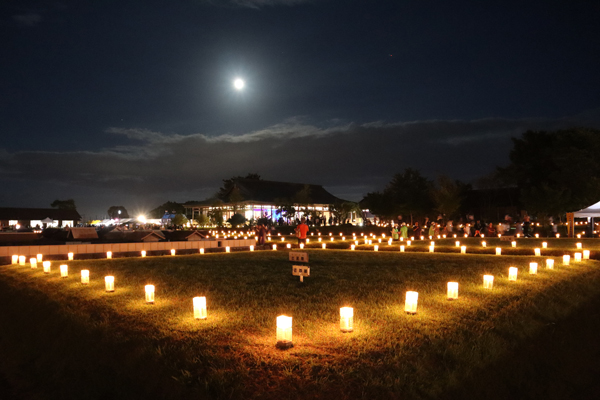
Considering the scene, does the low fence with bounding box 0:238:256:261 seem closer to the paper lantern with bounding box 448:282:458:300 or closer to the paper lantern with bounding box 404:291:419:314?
the paper lantern with bounding box 448:282:458:300

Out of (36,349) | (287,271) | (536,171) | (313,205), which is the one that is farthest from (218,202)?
(36,349)

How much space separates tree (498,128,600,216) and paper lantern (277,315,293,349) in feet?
109

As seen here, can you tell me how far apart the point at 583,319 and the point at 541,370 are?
8.46 ft

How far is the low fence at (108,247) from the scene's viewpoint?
49.8 ft

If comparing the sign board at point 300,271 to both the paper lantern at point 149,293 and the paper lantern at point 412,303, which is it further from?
the paper lantern at point 149,293

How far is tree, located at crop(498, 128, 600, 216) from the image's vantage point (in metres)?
35.2

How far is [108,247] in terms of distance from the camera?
53.6 ft

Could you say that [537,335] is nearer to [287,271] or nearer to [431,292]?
[431,292]

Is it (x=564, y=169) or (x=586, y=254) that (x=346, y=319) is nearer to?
(x=586, y=254)

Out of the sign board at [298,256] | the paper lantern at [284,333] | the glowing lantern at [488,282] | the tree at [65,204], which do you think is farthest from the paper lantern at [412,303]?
the tree at [65,204]

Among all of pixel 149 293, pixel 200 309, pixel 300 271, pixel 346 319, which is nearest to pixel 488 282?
pixel 300 271

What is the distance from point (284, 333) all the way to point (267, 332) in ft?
2.34

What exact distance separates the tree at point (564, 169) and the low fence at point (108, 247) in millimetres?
26849

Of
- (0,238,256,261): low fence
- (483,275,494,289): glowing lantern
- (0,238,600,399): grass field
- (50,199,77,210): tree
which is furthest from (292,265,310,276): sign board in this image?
(50,199,77,210): tree
